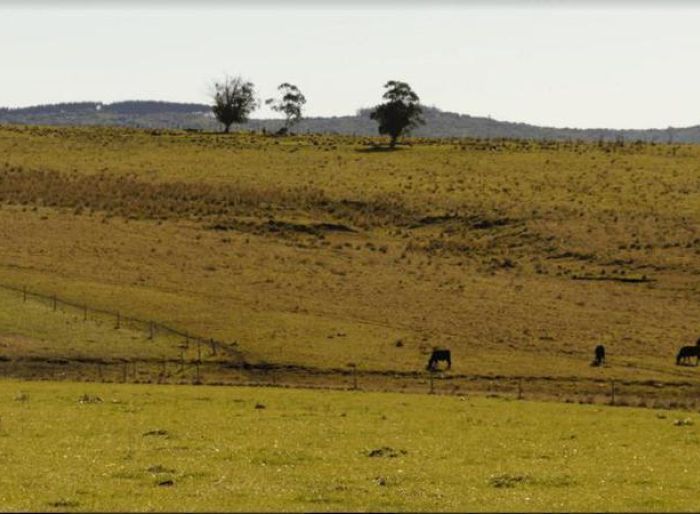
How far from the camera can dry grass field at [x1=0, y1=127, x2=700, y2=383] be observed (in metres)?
61.0

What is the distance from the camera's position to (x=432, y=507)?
929 inches

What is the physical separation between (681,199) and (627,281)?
29115 mm

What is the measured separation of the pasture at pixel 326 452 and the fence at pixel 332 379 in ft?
11.3

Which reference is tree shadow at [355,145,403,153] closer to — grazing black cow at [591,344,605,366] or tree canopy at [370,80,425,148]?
tree canopy at [370,80,425,148]

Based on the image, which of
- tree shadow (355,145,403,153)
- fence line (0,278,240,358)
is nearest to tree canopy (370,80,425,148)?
tree shadow (355,145,403,153)

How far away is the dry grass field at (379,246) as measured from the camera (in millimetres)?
60969

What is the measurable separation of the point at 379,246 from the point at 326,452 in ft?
191

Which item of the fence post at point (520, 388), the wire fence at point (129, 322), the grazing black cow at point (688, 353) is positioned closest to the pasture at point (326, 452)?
the fence post at point (520, 388)

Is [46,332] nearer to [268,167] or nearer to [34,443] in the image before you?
[34,443]

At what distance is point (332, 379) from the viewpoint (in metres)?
52.2

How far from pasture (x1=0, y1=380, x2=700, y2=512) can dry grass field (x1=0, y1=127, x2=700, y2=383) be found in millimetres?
11280

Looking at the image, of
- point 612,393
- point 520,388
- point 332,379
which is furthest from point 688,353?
point 332,379

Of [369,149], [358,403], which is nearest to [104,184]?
[369,149]

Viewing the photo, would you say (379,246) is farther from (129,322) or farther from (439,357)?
(439,357)
